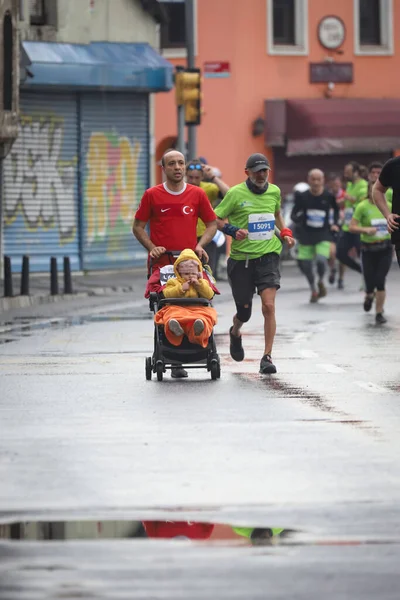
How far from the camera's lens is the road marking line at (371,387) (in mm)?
13102

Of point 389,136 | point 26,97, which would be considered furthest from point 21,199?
point 389,136

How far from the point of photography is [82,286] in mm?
30203

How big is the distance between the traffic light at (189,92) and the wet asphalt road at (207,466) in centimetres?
1431

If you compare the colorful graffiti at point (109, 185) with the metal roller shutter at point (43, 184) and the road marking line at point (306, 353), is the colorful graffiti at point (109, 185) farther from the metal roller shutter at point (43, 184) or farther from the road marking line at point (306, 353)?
the road marking line at point (306, 353)

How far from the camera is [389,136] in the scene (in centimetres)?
4566

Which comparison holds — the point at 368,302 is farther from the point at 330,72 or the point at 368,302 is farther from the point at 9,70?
the point at 330,72

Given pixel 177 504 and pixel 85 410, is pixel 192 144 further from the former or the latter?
pixel 177 504

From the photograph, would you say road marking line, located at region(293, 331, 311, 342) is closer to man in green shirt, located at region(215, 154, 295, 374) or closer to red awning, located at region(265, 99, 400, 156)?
man in green shirt, located at region(215, 154, 295, 374)

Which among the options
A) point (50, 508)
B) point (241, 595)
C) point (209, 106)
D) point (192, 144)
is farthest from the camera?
point (209, 106)

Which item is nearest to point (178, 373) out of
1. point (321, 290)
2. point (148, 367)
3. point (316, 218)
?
point (148, 367)

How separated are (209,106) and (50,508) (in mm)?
36705

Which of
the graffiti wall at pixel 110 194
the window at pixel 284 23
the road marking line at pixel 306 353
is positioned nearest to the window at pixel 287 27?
the window at pixel 284 23

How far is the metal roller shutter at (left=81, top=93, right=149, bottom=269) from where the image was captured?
117 ft

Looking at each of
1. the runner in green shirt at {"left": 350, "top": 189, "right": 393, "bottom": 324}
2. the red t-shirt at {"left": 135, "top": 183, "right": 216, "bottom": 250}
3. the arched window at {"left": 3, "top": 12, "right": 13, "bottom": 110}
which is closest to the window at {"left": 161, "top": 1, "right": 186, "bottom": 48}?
the arched window at {"left": 3, "top": 12, "right": 13, "bottom": 110}
